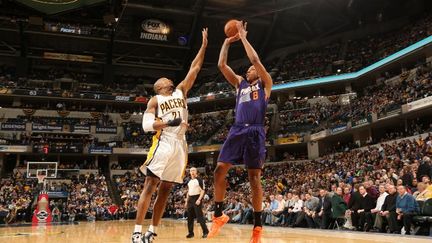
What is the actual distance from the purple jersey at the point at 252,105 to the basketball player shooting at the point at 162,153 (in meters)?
0.73

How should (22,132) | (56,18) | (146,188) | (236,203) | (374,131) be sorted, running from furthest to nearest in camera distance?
(22,132), (374,131), (236,203), (56,18), (146,188)

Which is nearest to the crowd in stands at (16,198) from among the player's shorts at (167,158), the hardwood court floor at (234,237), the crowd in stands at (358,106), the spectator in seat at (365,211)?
the hardwood court floor at (234,237)

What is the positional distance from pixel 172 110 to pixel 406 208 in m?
6.30

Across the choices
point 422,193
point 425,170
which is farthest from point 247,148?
point 425,170

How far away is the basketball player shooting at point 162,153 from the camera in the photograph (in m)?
4.75

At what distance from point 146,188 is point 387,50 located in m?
26.5

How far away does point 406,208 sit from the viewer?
8867 millimetres

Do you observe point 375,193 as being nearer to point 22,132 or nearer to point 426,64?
point 426,64

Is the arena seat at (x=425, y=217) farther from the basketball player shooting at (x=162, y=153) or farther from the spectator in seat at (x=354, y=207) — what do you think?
the basketball player shooting at (x=162, y=153)

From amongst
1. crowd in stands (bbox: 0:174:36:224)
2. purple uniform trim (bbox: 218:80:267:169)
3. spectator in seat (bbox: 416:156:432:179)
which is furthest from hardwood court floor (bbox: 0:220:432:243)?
crowd in stands (bbox: 0:174:36:224)

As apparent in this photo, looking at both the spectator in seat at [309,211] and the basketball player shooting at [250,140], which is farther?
the spectator in seat at [309,211]

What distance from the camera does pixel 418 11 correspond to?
29969mm

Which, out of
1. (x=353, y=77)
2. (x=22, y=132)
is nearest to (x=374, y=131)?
(x=353, y=77)

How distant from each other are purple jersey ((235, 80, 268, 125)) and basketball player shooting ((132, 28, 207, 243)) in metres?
0.73
